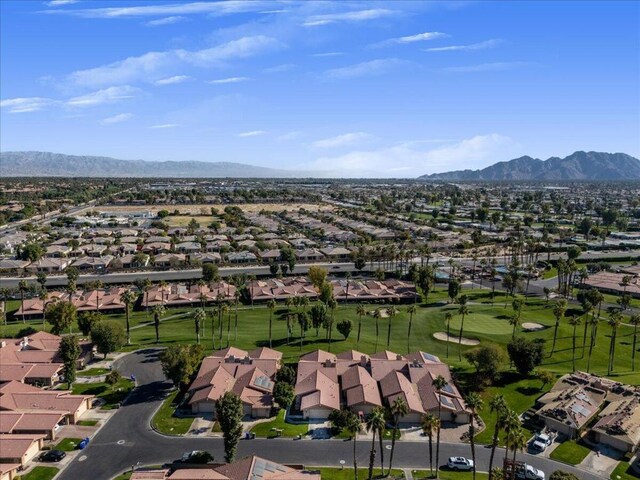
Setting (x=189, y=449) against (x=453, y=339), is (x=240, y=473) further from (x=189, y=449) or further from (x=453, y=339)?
(x=453, y=339)

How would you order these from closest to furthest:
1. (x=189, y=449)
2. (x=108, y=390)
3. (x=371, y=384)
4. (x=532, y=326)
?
(x=189, y=449) → (x=371, y=384) → (x=108, y=390) → (x=532, y=326)

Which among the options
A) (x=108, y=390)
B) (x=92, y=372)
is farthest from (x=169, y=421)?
(x=92, y=372)

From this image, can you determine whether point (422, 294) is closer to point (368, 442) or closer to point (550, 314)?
point (550, 314)

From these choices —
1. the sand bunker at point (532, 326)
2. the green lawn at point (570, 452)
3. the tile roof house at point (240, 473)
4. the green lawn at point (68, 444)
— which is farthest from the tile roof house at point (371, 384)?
the sand bunker at point (532, 326)

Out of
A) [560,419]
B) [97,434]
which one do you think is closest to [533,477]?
[560,419]

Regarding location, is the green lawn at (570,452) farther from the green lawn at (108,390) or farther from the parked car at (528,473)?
the green lawn at (108,390)

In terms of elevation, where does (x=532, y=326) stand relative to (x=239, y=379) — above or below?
below

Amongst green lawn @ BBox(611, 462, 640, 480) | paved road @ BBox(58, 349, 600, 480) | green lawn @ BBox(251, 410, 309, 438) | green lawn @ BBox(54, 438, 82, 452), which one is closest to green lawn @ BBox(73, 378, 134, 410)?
paved road @ BBox(58, 349, 600, 480)
